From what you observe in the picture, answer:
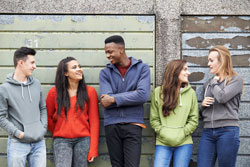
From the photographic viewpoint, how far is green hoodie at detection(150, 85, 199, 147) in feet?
14.6

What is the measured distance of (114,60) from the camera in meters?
4.65

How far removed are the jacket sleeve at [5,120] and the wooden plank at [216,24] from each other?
110 inches

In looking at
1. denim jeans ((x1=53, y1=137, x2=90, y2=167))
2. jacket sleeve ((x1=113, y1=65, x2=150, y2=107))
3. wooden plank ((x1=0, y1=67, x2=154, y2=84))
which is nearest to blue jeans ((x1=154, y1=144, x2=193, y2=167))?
jacket sleeve ((x1=113, y1=65, x2=150, y2=107))

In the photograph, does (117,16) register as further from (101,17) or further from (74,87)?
(74,87)

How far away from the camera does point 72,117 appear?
460cm

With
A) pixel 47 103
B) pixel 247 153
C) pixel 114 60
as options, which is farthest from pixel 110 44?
pixel 247 153

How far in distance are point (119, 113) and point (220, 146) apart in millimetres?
1346

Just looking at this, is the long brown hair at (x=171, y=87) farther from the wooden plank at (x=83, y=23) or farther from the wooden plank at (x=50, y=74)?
the wooden plank at (x=83, y=23)

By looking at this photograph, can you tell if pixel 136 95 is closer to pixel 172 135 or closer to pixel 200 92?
pixel 172 135

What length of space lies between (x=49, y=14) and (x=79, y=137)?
1949mm

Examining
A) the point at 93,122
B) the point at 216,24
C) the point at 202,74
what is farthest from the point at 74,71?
the point at 216,24

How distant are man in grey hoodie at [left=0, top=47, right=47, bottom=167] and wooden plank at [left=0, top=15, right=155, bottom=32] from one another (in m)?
0.87

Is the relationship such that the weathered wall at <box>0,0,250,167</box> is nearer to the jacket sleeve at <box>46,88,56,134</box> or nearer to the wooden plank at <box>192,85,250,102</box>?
the wooden plank at <box>192,85,250,102</box>

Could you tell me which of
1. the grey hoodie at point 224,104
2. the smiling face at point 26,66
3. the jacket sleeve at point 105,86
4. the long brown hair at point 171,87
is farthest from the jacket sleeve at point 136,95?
the smiling face at point 26,66
